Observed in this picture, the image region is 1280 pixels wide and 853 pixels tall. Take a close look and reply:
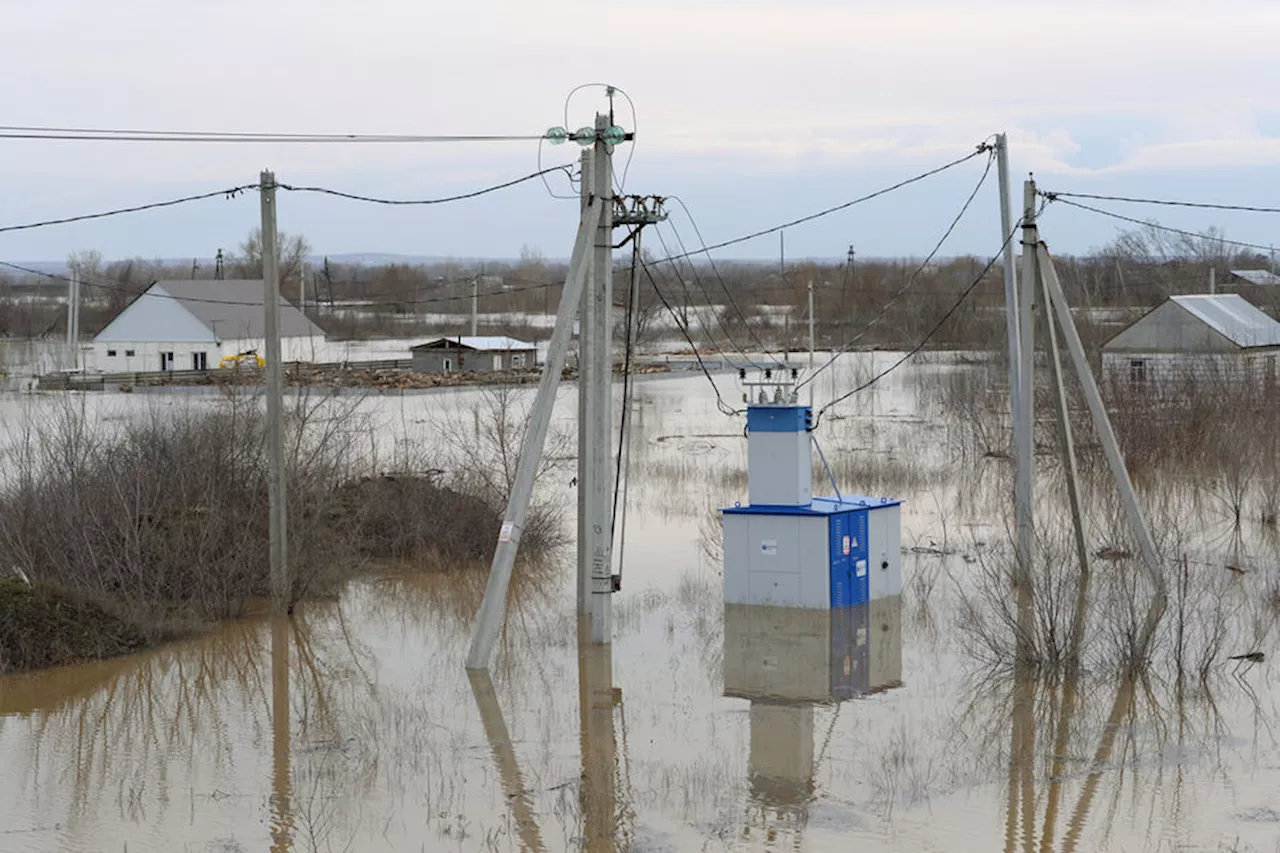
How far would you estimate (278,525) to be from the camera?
1897 centimetres

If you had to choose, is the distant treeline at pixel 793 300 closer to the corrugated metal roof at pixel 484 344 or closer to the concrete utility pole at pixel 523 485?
the corrugated metal roof at pixel 484 344

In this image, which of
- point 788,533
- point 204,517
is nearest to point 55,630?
point 204,517

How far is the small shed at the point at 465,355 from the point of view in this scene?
243 feet

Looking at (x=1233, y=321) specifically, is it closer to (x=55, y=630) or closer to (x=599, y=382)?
(x=599, y=382)

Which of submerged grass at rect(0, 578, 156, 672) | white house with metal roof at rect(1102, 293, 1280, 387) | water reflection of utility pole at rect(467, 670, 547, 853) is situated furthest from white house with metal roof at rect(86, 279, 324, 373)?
water reflection of utility pole at rect(467, 670, 547, 853)

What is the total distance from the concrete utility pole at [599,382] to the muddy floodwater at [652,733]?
2.63 ft

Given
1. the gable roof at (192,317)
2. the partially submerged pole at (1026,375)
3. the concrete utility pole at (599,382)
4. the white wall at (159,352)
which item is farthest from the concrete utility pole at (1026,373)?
the gable roof at (192,317)

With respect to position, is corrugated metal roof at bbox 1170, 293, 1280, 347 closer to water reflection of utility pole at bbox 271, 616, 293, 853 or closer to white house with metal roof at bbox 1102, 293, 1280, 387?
white house with metal roof at bbox 1102, 293, 1280, 387

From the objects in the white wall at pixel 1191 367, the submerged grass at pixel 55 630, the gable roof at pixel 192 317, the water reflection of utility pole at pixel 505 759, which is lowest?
the water reflection of utility pole at pixel 505 759

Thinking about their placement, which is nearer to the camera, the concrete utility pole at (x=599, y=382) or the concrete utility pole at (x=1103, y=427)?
the concrete utility pole at (x=599, y=382)

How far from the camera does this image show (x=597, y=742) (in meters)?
13.4

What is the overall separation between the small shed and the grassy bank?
50.2 meters

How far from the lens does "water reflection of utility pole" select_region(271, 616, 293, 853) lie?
10891 millimetres

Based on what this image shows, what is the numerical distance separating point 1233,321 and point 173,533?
3905 centimetres
